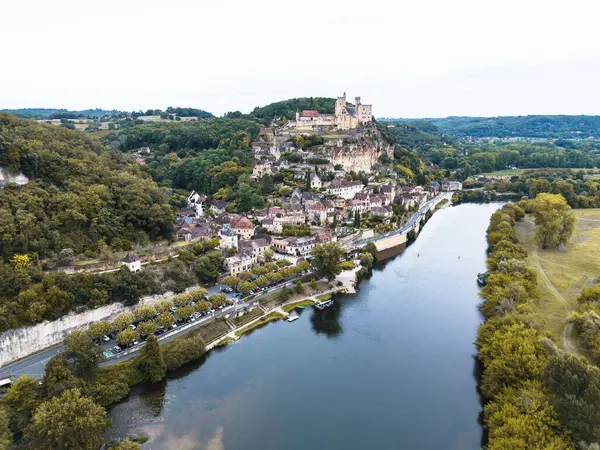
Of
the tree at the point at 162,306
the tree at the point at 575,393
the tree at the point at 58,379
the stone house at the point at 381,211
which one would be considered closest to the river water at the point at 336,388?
the tree at the point at 58,379

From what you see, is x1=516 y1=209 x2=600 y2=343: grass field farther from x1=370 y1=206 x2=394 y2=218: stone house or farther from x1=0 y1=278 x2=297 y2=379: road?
x1=0 y1=278 x2=297 y2=379: road

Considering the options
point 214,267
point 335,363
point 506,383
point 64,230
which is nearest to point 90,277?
point 64,230

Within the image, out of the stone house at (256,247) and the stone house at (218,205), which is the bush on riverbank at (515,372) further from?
the stone house at (218,205)

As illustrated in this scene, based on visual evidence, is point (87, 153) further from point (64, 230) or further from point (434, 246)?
point (434, 246)

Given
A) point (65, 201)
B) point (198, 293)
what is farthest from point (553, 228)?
point (65, 201)

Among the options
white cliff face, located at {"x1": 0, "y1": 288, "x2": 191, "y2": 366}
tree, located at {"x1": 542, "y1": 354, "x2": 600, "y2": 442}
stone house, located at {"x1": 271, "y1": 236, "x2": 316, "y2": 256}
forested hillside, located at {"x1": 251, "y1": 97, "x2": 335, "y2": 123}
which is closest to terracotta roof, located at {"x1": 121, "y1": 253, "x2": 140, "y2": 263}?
white cliff face, located at {"x1": 0, "y1": 288, "x2": 191, "y2": 366}

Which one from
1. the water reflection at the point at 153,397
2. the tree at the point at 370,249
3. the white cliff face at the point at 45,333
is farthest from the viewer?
the tree at the point at 370,249
